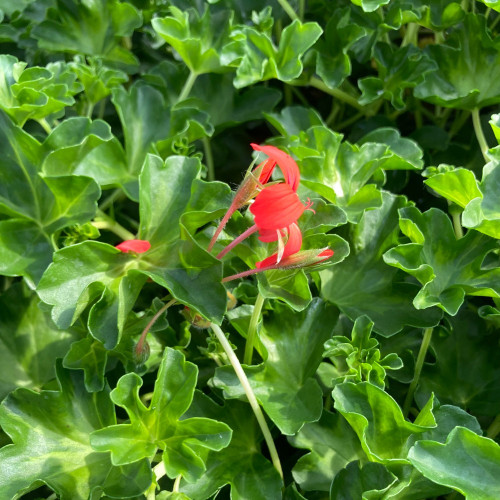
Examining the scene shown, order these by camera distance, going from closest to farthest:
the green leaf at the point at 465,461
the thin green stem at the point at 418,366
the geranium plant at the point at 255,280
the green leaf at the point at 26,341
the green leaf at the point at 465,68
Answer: the green leaf at the point at 465,461
the geranium plant at the point at 255,280
the thin green stem at the point at 418,366
the green leaf at the point at 26,341
the green leaf at the point at 465,68

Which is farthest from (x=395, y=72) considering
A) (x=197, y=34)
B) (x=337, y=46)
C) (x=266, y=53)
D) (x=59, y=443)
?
(x=59, y=443)

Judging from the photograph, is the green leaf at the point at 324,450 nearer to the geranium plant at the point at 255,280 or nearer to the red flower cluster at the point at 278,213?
the geranium plant at the point at 255,280

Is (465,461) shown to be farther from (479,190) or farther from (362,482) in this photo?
(479,190)

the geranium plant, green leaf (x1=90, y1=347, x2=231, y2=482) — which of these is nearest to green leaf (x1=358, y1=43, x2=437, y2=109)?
the geranium plant

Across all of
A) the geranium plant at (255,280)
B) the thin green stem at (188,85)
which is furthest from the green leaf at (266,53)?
the thin green stem at (188,85)

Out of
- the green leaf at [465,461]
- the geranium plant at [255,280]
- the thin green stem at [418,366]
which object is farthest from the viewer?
the thin green stem at [418,366]

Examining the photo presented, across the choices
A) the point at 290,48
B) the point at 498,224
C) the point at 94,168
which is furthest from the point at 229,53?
the point at 498,224

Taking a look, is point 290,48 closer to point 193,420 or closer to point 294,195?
point 294,195
